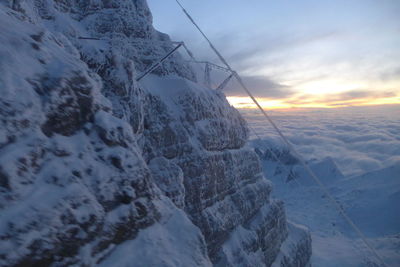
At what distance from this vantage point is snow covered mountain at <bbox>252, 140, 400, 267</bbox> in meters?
36.8

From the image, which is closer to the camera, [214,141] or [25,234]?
[25,234]

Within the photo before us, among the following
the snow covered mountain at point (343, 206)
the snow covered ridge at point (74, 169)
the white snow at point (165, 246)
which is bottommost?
the snow covered mountain at point (343, 206)

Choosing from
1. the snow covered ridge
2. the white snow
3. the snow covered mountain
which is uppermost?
the snow covered ridge

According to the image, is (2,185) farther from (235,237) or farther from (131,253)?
(235,237)

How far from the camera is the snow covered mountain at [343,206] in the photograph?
3678 cm

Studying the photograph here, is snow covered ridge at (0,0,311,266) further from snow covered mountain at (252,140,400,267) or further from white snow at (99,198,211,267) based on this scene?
snow covered mountain at (252,140,400,267)

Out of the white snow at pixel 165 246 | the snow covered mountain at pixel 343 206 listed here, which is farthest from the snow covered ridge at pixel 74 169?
the snow covered mountain at pixel 343 206

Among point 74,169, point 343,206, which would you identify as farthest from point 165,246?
point 343,206

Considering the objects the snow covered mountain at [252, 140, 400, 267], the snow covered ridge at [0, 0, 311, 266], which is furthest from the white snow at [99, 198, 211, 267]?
the snow covered mountain at [252, 140, 400, 267]

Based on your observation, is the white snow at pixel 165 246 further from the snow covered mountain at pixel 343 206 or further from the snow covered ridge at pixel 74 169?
the snow covered mountain at pixel 343 206

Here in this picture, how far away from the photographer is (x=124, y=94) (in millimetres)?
11141

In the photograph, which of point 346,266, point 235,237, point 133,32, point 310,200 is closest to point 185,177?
point 235,237

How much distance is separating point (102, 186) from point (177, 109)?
1149cm

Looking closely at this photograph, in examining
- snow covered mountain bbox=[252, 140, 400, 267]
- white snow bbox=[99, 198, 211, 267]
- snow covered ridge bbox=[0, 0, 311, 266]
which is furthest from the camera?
snow covered mountain bbox=[252, 140, 400, 267]
